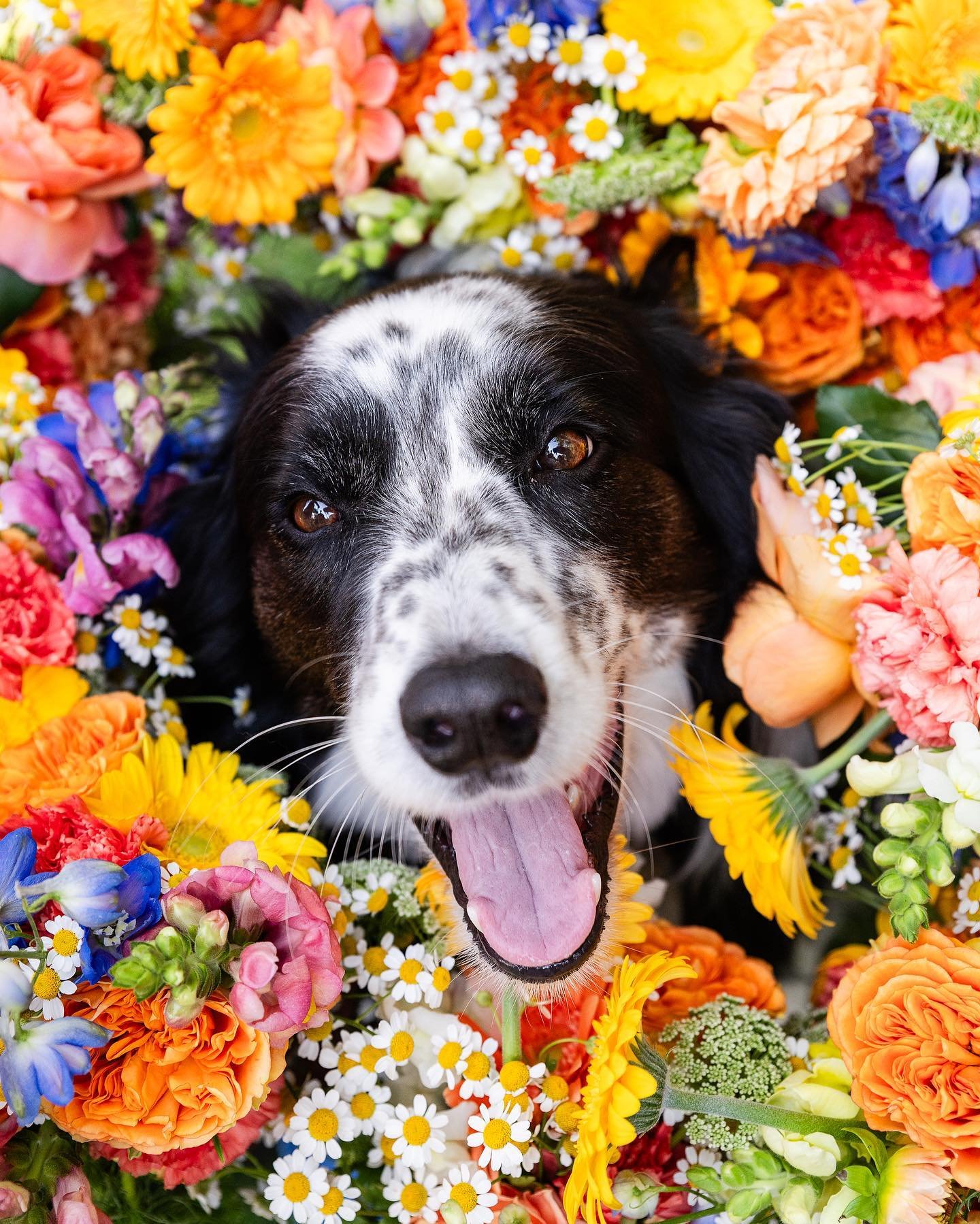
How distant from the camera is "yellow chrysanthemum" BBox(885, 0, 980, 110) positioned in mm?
2086

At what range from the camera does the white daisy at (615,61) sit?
2.28 metres

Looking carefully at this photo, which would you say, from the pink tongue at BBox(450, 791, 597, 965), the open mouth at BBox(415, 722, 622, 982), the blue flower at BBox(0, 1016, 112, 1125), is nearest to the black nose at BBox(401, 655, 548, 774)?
the open mouth at BBox(415, 722, 622, 982)

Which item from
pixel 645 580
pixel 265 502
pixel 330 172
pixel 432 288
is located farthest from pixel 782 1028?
pixel 330 172

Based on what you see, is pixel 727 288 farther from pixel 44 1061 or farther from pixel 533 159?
pixel 44 1061

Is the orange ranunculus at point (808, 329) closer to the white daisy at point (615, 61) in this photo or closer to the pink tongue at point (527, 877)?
the white daisy at point (615, 61)

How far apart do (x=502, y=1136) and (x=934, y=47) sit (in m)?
1.98

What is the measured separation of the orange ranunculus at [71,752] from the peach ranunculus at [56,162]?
1059mm

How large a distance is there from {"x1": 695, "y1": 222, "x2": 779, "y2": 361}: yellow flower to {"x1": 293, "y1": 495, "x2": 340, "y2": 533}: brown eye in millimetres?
902

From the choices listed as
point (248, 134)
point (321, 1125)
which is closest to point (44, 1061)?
point (321, 1125)

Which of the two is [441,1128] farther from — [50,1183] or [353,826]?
[353,826]

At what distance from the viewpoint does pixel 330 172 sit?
2445 mm

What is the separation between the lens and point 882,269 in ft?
7.76

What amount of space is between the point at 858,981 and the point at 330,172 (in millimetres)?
1873

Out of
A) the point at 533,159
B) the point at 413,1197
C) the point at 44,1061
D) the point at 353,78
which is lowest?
the point at 413,1197
